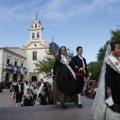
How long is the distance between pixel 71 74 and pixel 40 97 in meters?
4.64

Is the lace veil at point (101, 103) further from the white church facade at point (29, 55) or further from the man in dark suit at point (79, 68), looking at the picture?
the white church facade at point (29, 55)

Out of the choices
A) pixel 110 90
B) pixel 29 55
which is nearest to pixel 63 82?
pixel 110 90

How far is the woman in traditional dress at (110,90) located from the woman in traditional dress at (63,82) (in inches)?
94.3

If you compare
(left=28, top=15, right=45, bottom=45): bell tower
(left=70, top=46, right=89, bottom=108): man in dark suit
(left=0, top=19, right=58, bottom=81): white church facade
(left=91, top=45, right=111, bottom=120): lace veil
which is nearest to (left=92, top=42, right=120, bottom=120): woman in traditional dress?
(left=91, top=45, right=111, bottom=120): lace veil

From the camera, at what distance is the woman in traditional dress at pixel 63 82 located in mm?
7352

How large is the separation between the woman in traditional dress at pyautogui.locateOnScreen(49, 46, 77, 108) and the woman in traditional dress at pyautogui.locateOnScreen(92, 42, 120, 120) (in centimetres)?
240

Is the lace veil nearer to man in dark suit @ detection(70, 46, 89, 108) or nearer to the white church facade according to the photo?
man in dark suit @ detection(70, 46, 89, 108)

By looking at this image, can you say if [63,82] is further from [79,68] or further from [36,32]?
[36,32]

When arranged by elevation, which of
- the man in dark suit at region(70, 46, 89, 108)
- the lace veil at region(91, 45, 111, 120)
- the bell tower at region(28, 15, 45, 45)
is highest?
the bell tower at region(28, 15, 45, 45)

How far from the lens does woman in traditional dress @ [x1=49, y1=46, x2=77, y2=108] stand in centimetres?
735

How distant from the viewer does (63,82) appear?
737cm

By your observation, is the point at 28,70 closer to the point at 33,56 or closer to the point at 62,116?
the point at 33,56

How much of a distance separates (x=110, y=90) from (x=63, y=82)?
2.82m

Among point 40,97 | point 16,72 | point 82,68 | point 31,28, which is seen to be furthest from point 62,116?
point 31,28
